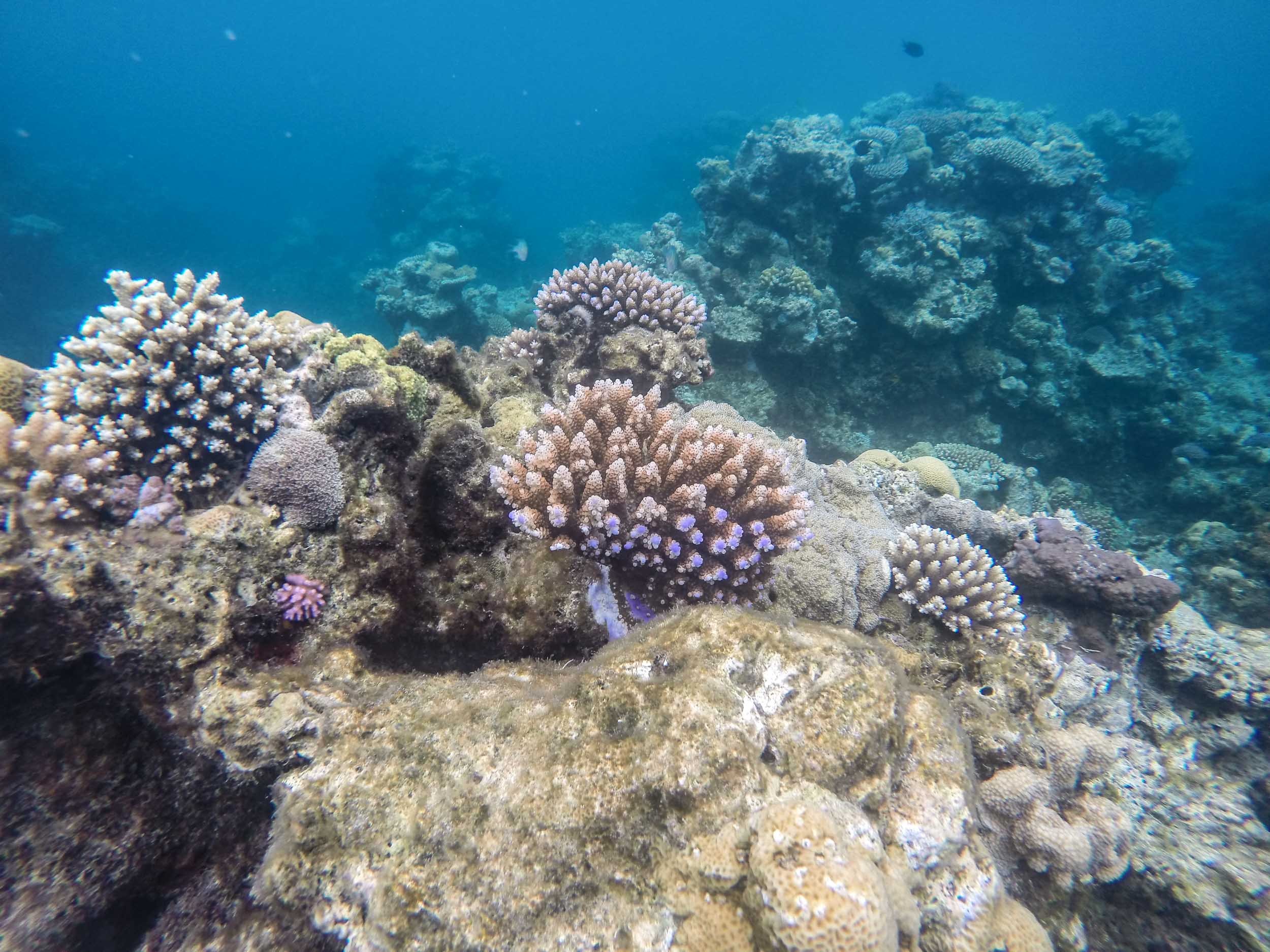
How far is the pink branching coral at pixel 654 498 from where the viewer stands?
10.2ft

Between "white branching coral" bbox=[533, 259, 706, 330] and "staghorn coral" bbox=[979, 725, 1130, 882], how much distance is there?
467 cm

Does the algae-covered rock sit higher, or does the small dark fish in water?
the small dark fish in water

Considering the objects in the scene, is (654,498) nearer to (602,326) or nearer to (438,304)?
(602,326)

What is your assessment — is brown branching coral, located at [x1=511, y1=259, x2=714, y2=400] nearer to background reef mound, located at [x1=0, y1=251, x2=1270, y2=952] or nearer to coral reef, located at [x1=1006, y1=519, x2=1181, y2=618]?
background reef mound, located at [x1=0, y1=251, x2=1270, y2=952]

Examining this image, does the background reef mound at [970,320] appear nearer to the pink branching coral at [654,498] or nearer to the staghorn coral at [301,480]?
the pink branching coral at [654,498]

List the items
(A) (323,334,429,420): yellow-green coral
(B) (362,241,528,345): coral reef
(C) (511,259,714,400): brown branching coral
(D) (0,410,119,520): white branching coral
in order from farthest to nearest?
(B) (362,241,528,345): coral reef < (C) (511,259,714,400): brown branching coral < (A) (323,334,429,420): yellow-green coral < (D) (0,410,119,520): white branching coral

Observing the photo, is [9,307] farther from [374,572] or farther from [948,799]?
[948,799]

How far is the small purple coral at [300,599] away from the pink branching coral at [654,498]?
104 centimetres

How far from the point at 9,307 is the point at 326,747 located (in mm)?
31660

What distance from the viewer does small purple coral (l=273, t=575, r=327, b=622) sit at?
2.60m

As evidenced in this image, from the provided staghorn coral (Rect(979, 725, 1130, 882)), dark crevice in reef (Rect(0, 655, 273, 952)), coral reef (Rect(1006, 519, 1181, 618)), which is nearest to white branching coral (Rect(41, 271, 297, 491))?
dark crevice in reef (Rect(0, 655, 273, 952))

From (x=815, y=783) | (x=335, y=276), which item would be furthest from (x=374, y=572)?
(x=335, y=276)

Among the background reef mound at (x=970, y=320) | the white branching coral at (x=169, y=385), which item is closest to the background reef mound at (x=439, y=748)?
the white branching coral at (x=169, y=385)

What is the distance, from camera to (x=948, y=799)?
2523 millimetres
